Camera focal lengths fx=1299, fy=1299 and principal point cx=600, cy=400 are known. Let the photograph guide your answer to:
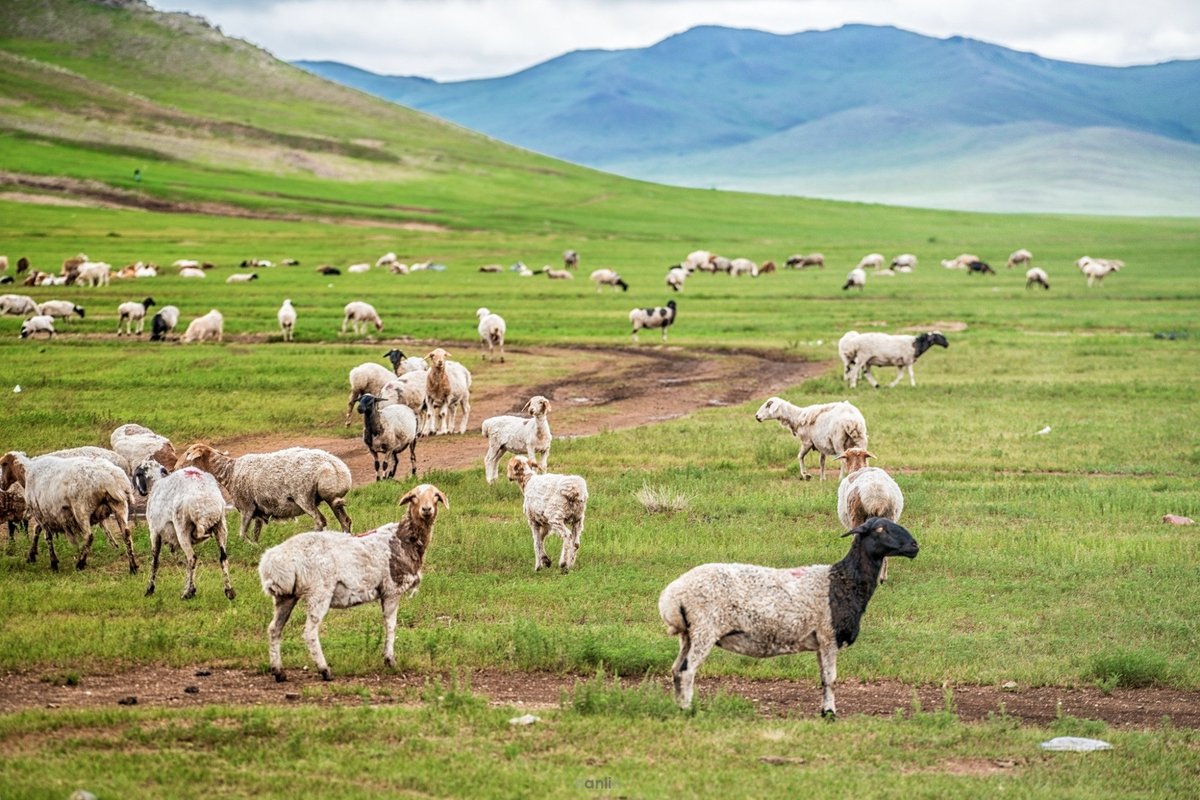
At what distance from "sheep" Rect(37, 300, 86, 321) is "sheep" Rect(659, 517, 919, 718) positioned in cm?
3777

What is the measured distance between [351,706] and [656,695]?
2527 mm

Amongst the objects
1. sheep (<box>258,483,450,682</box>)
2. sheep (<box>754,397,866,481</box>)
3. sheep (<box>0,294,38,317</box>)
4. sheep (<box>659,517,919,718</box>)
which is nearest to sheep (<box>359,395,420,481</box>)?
sheep (<box>754,397,866,481</box>)

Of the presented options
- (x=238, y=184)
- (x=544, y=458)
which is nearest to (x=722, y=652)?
(x=544, y=458)

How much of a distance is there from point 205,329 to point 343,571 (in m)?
29.3

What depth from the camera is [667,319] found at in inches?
1672

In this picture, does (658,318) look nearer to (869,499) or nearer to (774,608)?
(869,499)

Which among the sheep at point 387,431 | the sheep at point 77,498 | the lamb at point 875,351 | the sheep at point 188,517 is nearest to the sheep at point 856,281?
the lamb at point 875,351

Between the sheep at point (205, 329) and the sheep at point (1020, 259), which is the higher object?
the sheep at point (1020, 259)

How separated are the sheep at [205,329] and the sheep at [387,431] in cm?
2047

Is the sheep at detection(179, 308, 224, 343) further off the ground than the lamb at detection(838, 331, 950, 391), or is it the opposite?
the lamb at detection(838, 331, 950, 391)

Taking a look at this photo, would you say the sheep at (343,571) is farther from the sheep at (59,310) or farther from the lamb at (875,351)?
the sheep at (59,310)

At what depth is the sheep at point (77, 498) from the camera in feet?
49.1

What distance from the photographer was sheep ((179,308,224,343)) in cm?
3912

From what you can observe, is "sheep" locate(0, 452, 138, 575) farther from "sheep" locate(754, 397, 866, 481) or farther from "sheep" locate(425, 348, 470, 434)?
"sheep" locate(754, 397, 866, 481)
